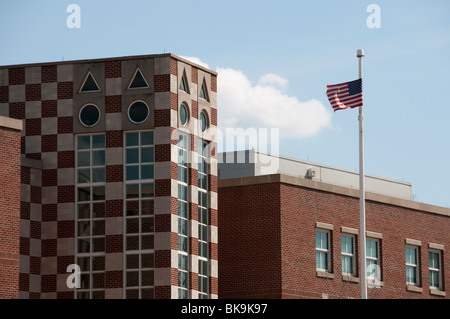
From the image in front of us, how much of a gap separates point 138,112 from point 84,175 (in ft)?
11.1

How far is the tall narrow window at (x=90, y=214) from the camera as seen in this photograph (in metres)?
41.2

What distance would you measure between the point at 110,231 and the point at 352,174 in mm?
18634

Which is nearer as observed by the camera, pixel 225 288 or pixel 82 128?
pixel 82 128

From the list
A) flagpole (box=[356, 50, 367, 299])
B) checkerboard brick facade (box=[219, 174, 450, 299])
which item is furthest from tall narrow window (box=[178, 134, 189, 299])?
flagpole (box=[356, 50, 367, 299])

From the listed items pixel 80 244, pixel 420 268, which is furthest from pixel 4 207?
pixel 420 268

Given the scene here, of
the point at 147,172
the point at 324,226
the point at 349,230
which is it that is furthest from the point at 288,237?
the point at 147,172

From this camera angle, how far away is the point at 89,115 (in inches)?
1668

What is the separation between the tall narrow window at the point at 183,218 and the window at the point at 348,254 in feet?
30.1

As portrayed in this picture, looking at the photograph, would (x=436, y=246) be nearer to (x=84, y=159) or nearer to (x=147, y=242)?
(x=147, y=242)

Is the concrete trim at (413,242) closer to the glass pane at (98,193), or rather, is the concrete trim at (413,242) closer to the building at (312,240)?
the building at (312,240)

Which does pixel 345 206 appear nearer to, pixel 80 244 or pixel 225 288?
pixel 225 288

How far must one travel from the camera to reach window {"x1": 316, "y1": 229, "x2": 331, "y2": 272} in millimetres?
46531
